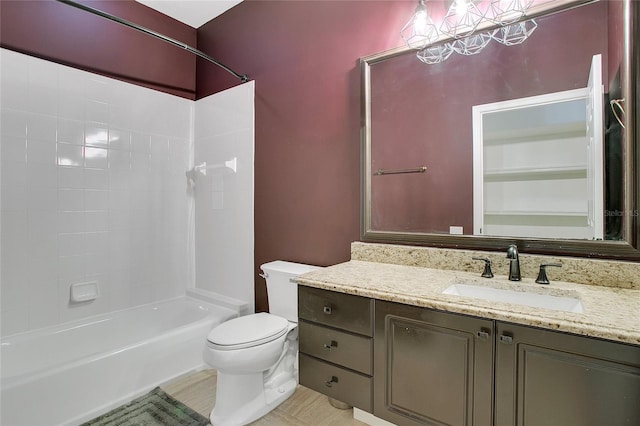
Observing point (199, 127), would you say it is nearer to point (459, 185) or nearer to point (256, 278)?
point (256, 278)

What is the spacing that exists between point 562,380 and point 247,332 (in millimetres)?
1306

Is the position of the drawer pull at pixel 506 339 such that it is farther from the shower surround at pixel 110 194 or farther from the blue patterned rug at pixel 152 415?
the shower surround at pixel 110 194

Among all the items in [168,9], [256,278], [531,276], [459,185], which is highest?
[168,9]

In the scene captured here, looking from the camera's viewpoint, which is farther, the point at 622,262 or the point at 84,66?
the point at 84,66

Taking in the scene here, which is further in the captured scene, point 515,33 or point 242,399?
point 242,399

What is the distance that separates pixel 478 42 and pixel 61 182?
2587mm

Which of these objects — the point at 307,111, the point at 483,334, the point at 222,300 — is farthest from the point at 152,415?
the point at 307,111

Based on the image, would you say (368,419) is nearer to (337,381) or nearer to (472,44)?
(337,381)

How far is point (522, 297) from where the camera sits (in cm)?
132

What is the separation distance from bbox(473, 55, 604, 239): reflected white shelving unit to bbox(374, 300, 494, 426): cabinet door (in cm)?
61

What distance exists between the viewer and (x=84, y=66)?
225cm

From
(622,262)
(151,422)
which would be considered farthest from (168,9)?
(622,262)

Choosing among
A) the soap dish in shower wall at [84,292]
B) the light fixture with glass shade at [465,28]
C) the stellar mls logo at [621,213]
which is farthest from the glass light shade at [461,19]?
the soap dish in shower wall at [84,292]

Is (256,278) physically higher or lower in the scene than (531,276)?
lower
